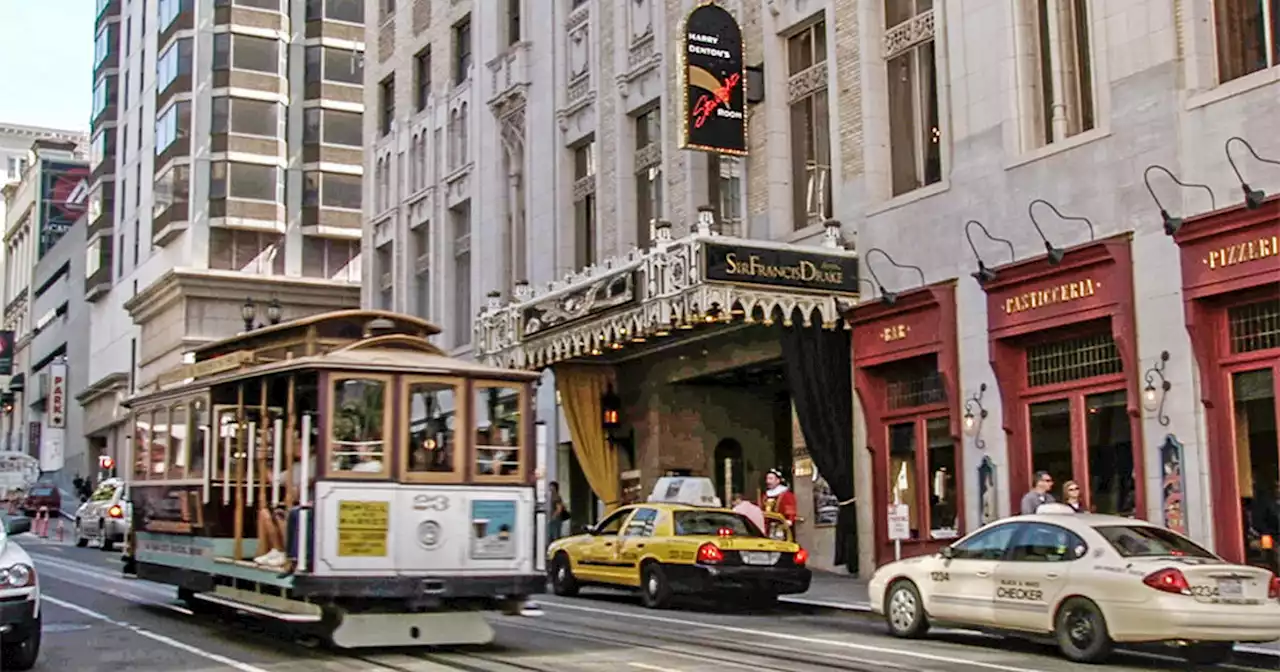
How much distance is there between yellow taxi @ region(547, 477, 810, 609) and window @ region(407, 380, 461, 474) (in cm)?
601

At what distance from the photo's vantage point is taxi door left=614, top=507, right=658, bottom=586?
21.0 meters

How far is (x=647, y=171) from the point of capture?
30.7 metres

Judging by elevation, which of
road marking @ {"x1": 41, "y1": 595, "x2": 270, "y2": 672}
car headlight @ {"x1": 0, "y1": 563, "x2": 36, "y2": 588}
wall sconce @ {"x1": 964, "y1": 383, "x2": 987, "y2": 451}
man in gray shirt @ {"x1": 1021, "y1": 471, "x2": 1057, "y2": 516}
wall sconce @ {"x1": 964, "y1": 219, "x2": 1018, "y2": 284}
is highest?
wall sconce @ {"x1": 964, "y1": 219, "x2": 1018, "y2": 284}

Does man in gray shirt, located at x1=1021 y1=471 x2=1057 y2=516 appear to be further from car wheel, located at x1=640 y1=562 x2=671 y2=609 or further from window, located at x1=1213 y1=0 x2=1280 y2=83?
window, located at x1=1213 y1=0 x2=1280 y2=83

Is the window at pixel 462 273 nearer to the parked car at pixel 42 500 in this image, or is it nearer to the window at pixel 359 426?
the parked car at pixel 42 500

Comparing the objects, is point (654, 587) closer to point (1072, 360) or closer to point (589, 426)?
point (1072, 360)

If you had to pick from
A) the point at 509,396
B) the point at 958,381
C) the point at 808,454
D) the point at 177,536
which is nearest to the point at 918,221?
the point at 958,381

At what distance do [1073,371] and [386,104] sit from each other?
2864 centimetres

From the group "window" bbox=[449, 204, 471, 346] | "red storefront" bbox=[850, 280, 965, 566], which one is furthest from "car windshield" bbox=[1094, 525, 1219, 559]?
"window" bbox=[449, 204, 471, 346]

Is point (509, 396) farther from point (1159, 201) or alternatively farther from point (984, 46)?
point (984, 46)

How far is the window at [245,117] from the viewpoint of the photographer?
2504 inches

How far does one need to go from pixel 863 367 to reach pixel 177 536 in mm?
11519

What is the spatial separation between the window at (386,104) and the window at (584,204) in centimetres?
1221

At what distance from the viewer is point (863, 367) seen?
24.4 metres
